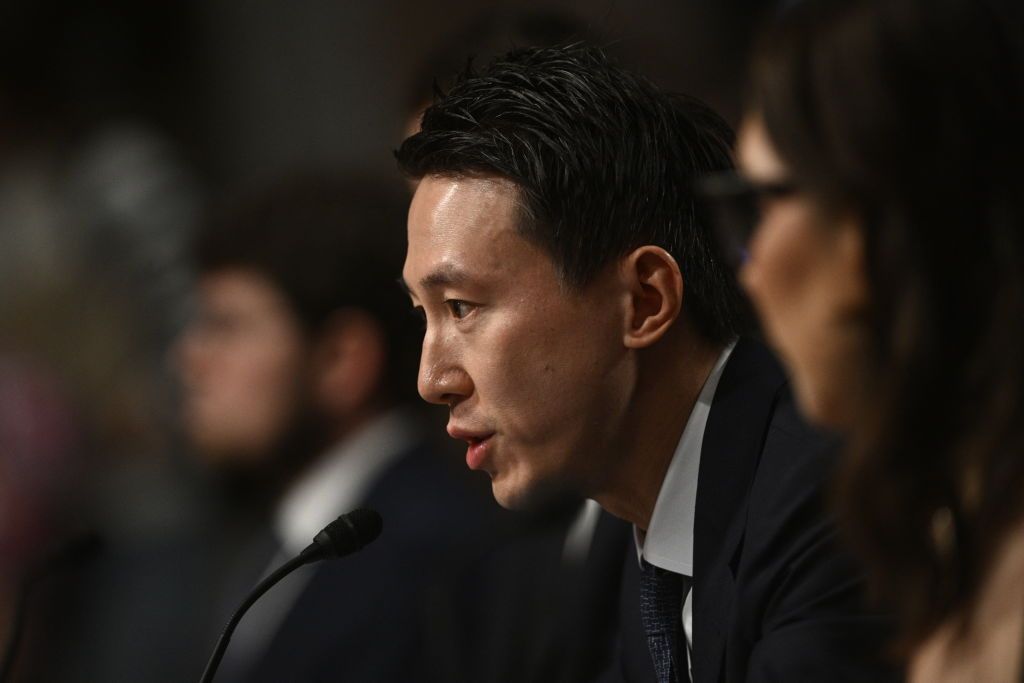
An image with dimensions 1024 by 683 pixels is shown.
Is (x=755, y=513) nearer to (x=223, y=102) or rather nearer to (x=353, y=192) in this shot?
(x=353, y=192)

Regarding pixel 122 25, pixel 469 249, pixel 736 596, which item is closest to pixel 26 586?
pixel 469 249

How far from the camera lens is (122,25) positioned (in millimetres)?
4836

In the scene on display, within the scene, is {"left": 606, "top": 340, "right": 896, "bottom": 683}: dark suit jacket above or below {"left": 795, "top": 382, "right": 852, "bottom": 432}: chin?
below

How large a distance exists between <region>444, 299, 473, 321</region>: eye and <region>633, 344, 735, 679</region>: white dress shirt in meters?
0.31

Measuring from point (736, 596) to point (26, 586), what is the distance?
0.96m

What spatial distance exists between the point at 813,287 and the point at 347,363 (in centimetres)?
192

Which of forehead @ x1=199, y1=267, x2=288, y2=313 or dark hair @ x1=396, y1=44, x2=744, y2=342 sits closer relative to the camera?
dark hair @ x1=396, y1=44, x2=744, y2=342

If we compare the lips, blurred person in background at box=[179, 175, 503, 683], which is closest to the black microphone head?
the lips

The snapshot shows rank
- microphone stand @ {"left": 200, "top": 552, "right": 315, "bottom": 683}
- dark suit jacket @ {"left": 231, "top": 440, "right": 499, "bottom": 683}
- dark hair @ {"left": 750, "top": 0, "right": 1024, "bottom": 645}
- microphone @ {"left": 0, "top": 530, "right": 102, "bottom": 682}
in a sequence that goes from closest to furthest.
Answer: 1. dark hair @ {"left": 750, "top": 0, "right": 1024, "bottom": 645}
2. microphone stand @ {"left": 200, "top": 552, "right": 315, "bottom": 683}
3. microphone @ {"left": 0, "top": 530, "right": 102, "bottom": 682}
4. dark suit jacket @ {"left": 231, "top": 440, "right": 499, "bottom": 683}

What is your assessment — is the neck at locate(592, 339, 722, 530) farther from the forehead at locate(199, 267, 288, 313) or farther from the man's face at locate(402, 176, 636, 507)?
the forehead at locate(199, 267, 288, 313)

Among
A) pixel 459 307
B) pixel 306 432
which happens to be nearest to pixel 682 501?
pixel 459 307

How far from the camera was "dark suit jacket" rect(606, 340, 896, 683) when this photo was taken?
5.02 feet

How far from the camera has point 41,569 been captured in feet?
6.61

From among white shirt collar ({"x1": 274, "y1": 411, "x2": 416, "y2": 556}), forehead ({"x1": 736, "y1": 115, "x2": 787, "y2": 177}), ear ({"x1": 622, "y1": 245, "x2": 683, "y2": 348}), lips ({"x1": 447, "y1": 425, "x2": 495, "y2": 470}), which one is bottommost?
white shirt collar ({"x1": 274, "y1": 411, "x2": 416, "y2": 556})
